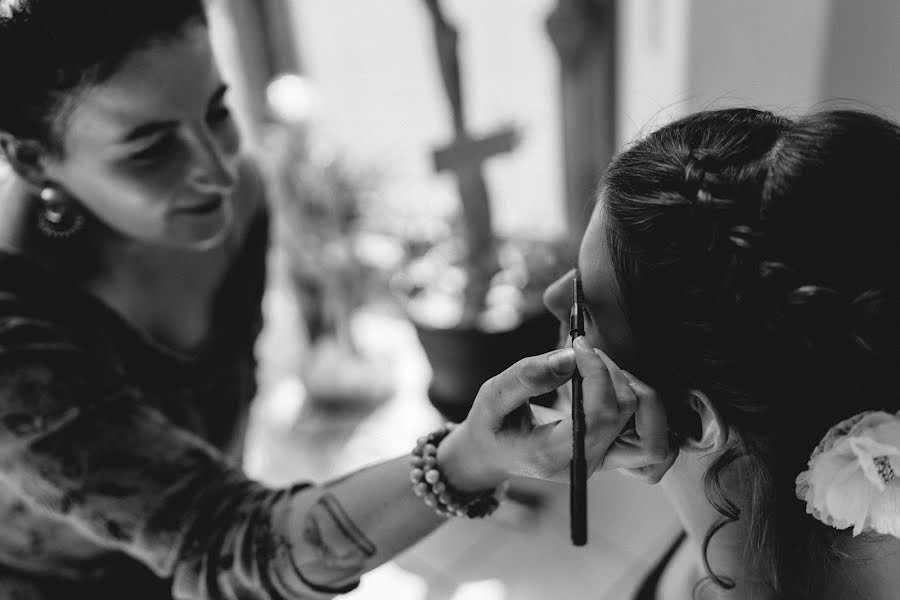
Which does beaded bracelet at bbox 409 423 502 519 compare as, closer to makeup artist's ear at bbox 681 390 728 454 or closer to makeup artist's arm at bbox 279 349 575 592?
makeup artist's arm at bbox 279 349 575 592

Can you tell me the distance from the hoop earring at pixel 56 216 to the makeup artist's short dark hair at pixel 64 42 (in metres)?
0.13

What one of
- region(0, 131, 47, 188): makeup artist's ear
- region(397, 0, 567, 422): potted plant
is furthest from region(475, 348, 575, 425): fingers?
region(397, 0, 567, 422): potted plant

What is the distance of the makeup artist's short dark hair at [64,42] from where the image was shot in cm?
73

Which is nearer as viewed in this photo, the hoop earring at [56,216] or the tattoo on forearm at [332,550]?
the tattoo on forearm at [332,550]

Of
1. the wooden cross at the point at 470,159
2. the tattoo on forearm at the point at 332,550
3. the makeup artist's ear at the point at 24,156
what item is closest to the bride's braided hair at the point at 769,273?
the tattoo on forearm at the point at 332,550

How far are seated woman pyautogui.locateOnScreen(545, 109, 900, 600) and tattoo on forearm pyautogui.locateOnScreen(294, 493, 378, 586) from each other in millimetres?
299

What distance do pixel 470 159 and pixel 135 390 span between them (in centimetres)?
92

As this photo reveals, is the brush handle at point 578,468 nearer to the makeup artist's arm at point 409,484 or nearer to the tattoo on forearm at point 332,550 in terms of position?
the makeup artist's arm at point 409,484

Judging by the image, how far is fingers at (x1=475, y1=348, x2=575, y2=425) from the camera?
1.92 ft

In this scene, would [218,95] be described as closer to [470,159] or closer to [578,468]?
[578,468]

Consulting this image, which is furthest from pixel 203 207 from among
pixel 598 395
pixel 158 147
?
pixel 598 395

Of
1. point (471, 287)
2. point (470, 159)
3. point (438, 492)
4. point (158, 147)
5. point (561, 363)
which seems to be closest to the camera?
point (561, 363)

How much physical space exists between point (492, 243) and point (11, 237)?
1039 millimetres

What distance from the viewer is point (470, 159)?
159 cm
